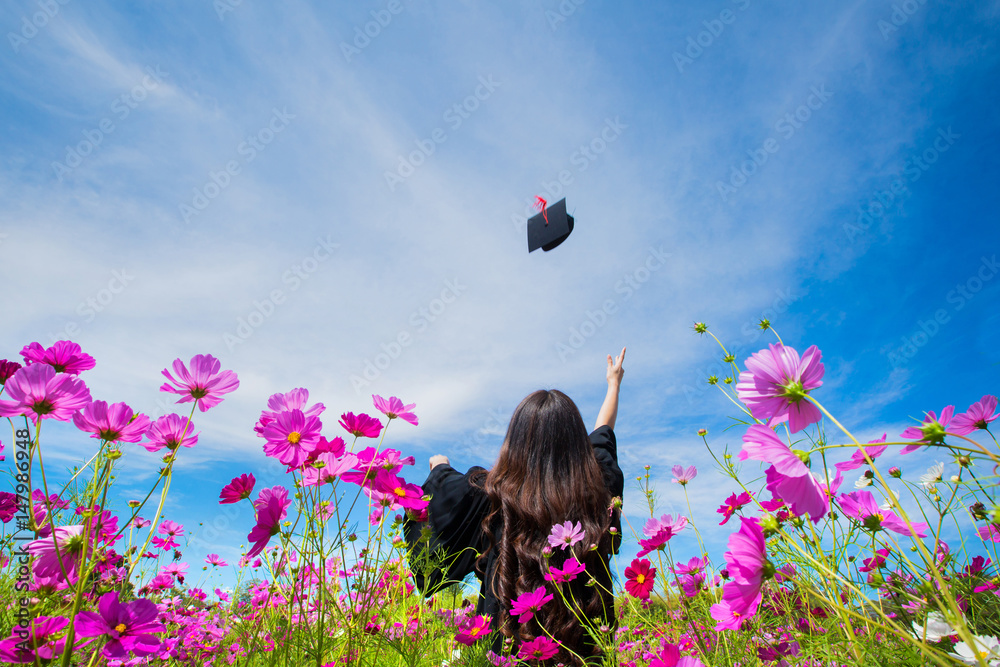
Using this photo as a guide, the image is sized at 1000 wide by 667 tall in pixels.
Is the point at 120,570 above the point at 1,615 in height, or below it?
above

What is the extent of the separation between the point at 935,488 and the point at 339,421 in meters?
1.49

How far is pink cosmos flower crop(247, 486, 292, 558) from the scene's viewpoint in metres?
0.91

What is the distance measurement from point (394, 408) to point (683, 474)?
99 cm

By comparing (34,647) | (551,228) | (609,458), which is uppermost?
(551,228)

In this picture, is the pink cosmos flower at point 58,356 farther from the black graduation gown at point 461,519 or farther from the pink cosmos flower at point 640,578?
the black graduation gown at point 461,519

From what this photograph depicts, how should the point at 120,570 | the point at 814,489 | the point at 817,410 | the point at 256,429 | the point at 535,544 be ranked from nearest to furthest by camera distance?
the point at 814,489 < the point at 817,410 < the point at 256,429 < the point at 120,570 < the point at 535,544

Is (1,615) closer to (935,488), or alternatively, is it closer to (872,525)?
(872,525)

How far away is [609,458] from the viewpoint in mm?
2676

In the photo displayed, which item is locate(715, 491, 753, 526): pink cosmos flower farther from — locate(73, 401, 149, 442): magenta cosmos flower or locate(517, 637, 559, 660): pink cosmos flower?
locate(73, 401, 149, 442): magenta cosmos flower

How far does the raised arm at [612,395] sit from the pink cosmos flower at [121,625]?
8.05 feet

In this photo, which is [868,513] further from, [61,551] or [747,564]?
[61,551]

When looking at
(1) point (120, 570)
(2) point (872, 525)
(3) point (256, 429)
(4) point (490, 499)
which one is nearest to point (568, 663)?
(4) point (490, 499)

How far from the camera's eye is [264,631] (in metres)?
1.45

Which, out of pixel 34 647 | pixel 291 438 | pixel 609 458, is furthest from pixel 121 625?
pixel 609 458
